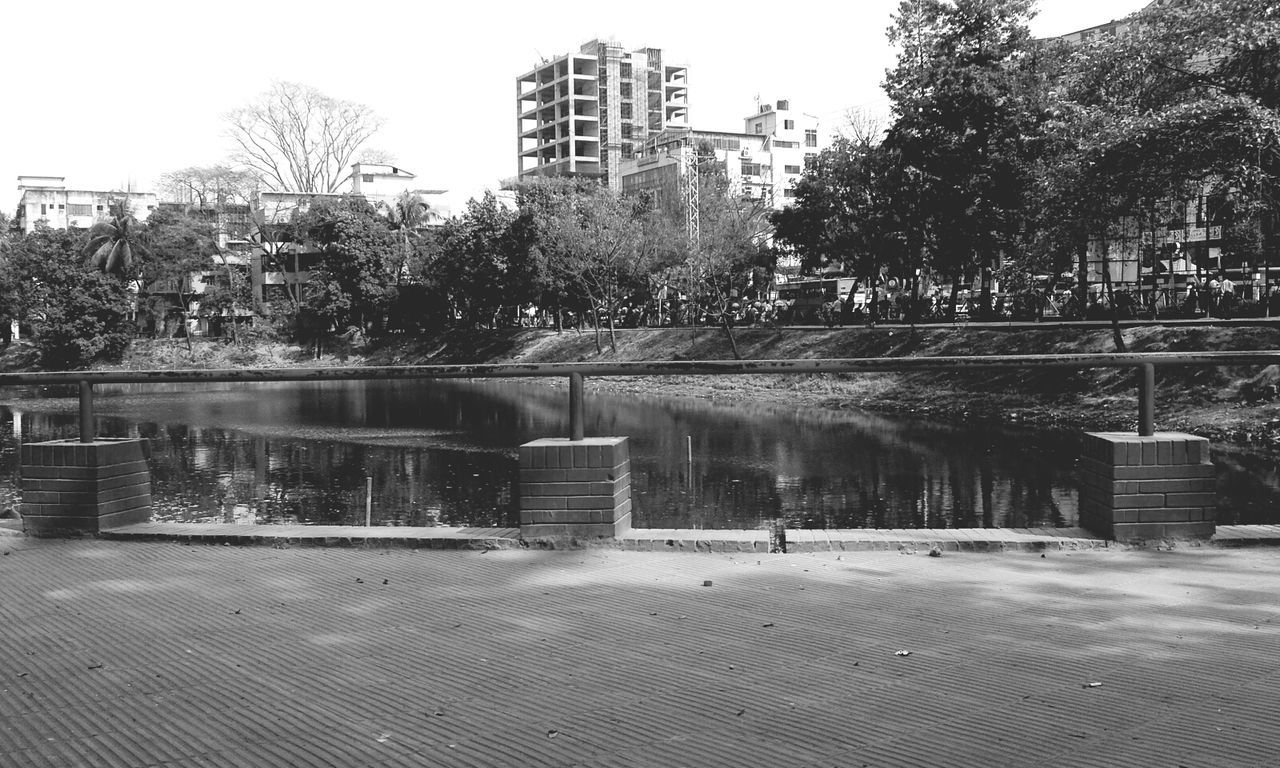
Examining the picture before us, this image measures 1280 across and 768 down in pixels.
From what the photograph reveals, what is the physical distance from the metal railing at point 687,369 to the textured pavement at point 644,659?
105cm

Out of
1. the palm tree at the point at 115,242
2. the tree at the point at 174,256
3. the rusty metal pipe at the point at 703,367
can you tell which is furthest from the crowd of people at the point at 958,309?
the rusty metal pipe at the point at 703,367

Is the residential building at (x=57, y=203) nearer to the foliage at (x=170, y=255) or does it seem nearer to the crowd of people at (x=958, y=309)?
the foliage at (x=170, y=255)

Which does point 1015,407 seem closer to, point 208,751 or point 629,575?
→ point 629,575

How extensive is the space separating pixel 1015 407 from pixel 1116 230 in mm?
5569

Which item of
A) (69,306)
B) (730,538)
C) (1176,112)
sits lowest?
(730,538)

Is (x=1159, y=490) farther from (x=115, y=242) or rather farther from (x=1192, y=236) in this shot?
(x=115, y=242)

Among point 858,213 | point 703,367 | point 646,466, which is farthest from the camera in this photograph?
point 858,213

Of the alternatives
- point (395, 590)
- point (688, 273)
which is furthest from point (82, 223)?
point (395, 590)

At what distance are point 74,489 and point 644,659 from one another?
4.66m

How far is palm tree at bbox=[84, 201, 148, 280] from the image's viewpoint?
61.7 metres

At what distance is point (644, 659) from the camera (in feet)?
14.9

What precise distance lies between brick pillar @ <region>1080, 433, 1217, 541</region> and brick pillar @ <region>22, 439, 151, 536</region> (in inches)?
247

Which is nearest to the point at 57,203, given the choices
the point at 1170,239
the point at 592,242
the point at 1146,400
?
the point at 592,242

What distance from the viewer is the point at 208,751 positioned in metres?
3.61
